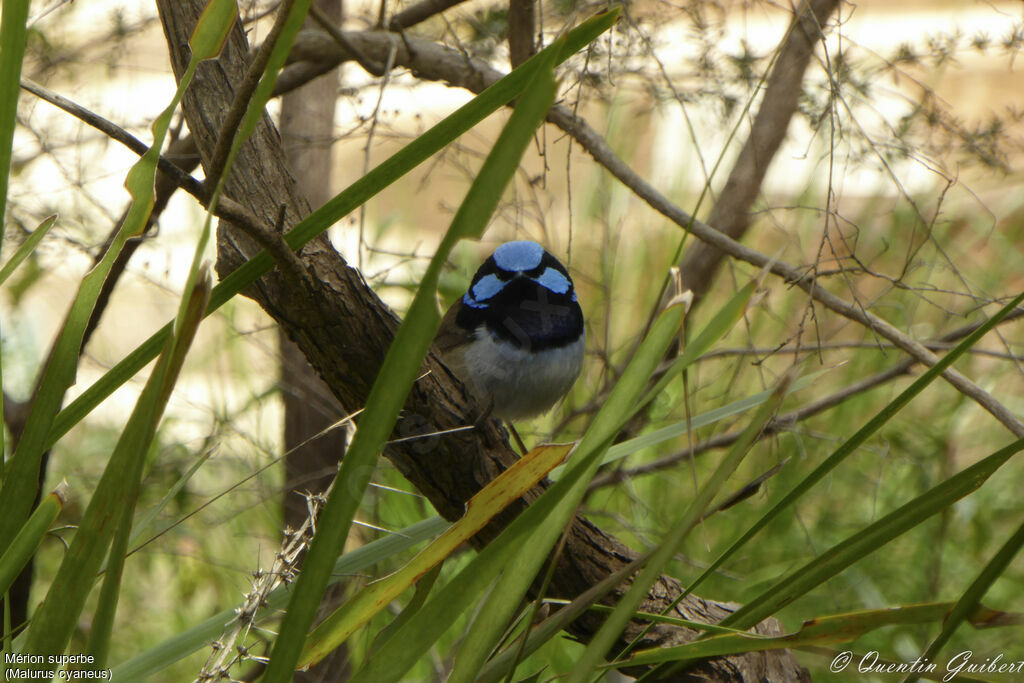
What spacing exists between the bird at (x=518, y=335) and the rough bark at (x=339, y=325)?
1.74 ft

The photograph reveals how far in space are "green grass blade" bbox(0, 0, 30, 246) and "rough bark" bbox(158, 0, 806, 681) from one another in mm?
309

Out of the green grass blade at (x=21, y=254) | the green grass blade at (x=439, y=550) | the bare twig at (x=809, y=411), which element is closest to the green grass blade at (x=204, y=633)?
the green grass blade at (x=439, y=550)

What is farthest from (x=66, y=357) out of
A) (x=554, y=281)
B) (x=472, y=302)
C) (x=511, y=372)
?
(x=554, y=281)

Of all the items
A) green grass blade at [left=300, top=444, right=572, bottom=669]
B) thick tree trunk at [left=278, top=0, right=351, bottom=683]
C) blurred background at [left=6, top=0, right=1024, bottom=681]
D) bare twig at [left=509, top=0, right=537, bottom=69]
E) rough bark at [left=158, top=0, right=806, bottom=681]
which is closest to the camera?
green grass blade at [left=300, top=444, right=572, bottom=669]

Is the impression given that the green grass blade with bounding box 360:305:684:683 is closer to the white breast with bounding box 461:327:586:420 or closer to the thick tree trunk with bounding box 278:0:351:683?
the white breast with bounding box 461:327:586:420

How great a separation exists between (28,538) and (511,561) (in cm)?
56

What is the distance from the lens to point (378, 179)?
1077 mm

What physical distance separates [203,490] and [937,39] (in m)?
2.95

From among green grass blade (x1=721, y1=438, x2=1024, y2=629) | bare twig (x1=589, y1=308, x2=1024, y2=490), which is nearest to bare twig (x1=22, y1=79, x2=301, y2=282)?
green grass blade (x1=721, y1=438, x2=1024, y2=629)

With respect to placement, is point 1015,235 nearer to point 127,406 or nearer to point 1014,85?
point 1014,85

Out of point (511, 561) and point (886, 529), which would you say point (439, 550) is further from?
point (886, 529)

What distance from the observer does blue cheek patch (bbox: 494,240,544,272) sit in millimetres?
2391

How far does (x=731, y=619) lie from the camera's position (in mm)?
1188

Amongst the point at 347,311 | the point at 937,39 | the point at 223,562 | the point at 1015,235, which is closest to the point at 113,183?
the point at 223,562
